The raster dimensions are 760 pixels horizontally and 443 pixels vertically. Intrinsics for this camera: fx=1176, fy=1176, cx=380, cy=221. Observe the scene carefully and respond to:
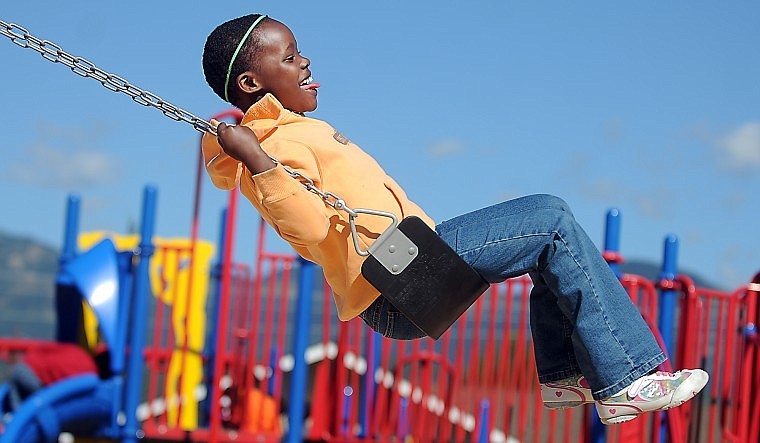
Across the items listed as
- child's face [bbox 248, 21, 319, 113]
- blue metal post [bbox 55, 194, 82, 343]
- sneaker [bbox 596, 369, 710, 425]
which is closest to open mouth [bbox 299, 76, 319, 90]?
child's face [bbox 248, 21, 319, 113]

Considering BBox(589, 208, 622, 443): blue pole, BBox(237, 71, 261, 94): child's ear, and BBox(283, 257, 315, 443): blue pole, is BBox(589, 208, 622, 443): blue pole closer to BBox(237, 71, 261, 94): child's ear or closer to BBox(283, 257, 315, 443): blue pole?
BBox(283, 257, 315, 443): blue pole

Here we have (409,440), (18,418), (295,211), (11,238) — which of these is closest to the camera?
(295,211)

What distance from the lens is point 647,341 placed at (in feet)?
12.8

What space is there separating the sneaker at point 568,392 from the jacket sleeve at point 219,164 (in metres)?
1.32

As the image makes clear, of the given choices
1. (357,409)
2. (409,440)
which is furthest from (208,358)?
(409,440)

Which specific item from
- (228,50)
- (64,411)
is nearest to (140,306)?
(64,411)

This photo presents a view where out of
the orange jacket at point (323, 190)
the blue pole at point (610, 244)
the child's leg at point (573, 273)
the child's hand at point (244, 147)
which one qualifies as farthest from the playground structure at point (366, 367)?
the child's hand at point (244, 147)

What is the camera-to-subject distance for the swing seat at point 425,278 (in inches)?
150

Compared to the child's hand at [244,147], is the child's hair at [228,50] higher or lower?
higher

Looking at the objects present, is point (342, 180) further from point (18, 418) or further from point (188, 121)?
point (18, 418)

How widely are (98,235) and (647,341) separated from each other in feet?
32.1

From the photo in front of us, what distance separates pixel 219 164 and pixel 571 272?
1268mm

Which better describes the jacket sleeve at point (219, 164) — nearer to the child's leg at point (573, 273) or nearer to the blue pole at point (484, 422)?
the child's leg at point (573, 273)

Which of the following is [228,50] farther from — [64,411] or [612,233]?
[64,411]
